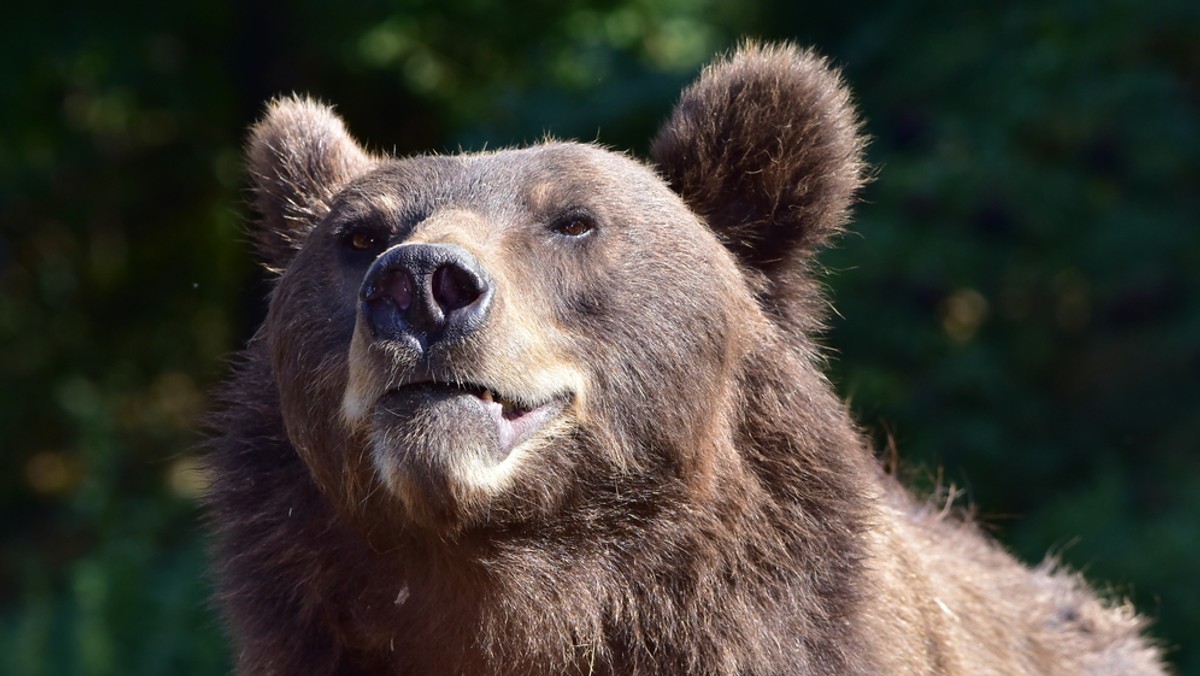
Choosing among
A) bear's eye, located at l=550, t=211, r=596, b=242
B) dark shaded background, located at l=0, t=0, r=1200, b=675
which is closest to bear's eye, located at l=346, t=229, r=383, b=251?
bear's eye, located at l=550, t=211, r=596, b=242

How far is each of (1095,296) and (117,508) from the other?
Result: 6.31m

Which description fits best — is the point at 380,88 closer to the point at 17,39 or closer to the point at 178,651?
the point at 17,39

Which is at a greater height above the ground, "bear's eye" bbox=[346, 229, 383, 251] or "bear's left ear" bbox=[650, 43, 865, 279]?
"bear's left ear" bbox=[650, 43, 865, 279]

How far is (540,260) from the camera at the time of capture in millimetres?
3551

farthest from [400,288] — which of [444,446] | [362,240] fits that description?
[362,240]

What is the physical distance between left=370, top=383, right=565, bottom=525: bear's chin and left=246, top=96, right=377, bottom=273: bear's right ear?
1.16m

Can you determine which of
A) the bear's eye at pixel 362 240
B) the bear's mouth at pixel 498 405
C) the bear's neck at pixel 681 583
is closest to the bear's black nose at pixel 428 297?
the bear's mouth at pixel 498 405

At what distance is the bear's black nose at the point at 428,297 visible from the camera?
3.19 m

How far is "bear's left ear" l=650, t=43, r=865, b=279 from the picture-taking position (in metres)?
4.06

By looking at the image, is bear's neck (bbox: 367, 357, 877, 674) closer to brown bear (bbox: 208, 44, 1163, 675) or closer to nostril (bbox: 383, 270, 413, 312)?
brown bear (bbox: 208, 44, 1163, 675)

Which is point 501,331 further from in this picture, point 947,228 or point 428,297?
point 947,228

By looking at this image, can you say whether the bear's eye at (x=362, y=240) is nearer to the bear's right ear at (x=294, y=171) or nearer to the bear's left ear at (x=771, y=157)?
the bear's right ear at (x=294, y=171)

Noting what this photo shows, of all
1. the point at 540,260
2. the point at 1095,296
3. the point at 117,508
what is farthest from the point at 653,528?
the point at 117,508

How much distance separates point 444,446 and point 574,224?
2.42 ft
